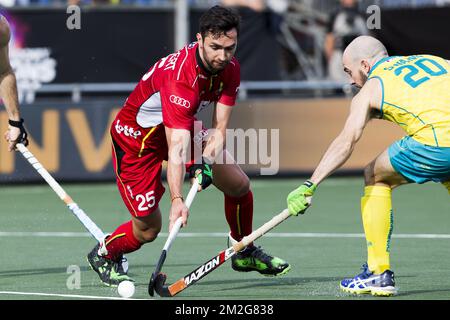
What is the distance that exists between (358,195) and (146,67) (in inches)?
138

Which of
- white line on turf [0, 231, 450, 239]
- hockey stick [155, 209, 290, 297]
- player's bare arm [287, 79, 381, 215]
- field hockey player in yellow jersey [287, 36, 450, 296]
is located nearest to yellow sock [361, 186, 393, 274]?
field hockey player in yellow jersey [287, 36, 450, 296]

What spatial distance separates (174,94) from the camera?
23.1 ft

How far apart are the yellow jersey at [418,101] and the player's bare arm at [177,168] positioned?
1.22 metres

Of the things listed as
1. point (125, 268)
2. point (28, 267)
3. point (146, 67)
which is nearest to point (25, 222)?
point (28, 267)

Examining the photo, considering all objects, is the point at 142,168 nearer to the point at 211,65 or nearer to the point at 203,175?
the point at 203,175

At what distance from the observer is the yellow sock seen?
23.4ft

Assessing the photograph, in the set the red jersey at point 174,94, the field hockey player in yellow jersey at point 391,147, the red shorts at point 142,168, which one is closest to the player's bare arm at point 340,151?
the field hockey player in yellow jersey at point 391,147

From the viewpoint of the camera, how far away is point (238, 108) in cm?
1403

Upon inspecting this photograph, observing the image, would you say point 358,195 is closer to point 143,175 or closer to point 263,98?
point 263,98

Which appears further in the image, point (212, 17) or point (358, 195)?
point (358, 195)

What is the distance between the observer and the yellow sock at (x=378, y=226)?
7.12 meters

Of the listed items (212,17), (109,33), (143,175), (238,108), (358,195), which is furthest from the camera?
(109,33)

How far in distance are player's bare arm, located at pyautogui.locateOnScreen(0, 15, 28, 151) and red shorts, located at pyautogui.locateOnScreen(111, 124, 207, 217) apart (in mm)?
850

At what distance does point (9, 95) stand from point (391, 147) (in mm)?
2857
